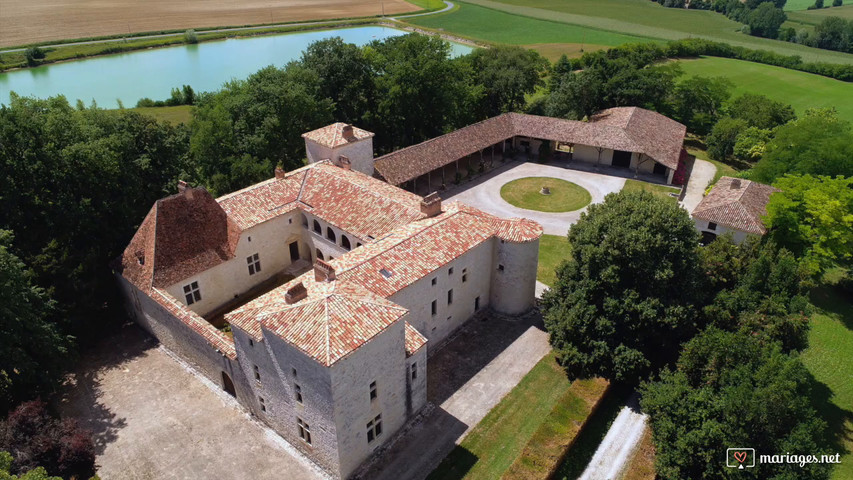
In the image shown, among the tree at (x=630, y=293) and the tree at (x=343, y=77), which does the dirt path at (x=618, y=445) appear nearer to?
the tree at (x=630, y=293)

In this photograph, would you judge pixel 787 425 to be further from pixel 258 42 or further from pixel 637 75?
pixel 258 42

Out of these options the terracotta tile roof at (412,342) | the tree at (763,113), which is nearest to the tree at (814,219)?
the tree at (763,113)

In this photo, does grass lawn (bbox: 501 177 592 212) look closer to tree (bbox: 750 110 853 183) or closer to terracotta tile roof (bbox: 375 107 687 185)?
terracotta tile roof (bbox: 375 107 687 185)

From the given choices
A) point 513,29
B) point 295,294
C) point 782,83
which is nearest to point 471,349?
point 295,294

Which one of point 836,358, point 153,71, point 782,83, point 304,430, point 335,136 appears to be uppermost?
point 335,136

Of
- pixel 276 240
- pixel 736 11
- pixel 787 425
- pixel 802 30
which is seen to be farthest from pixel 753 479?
pixel 736 11

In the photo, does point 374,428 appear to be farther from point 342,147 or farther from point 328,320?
point 342,147
